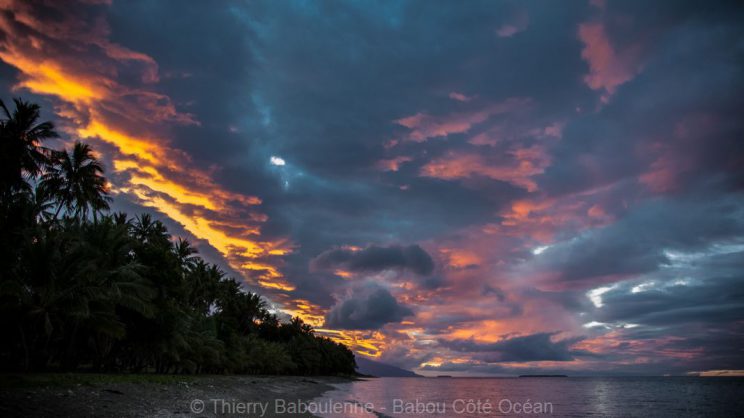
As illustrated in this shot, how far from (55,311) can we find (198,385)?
451 inches

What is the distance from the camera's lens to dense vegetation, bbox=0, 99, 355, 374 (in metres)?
24.1

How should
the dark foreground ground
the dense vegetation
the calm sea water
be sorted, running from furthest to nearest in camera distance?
1. the calm sea water
2. the dense vegetation
3. the dark foreground ground

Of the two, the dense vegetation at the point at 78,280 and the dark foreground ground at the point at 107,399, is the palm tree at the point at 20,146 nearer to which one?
the dense vegetation at the point at 78,280

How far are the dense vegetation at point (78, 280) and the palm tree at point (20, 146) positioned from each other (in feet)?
0.28

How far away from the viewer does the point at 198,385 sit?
103ft

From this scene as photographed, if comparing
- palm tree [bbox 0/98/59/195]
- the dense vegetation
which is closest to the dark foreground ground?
the dense vegetation

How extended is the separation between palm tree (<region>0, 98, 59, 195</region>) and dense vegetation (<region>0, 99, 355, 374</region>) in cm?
9

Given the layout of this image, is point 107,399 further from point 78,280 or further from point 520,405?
point 520,405

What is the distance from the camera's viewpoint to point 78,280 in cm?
2538

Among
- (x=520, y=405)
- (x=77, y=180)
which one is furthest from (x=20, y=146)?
(x=520, y=405)

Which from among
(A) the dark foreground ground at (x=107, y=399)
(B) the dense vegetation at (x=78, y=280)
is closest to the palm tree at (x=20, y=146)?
(B) the dense vegetation at (x=78, y=280)

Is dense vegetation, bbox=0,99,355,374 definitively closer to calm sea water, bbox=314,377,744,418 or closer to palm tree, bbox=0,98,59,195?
palm tree, bbox=0,98,59,195

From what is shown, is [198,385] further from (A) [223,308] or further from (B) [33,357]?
(A) [223,308]

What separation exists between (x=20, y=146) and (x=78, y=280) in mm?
17393
